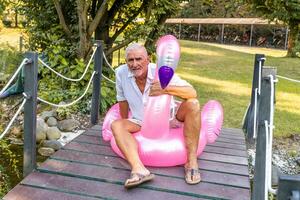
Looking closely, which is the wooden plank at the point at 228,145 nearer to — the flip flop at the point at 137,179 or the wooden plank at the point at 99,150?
the wooden plank at the point at 99,150

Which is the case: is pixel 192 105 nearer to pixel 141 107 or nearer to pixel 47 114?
pixel 141 107

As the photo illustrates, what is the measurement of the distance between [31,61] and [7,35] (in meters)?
14.2

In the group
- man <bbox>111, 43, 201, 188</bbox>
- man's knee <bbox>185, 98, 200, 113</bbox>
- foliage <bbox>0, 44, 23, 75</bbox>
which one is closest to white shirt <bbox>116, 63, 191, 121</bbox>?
A: man <bbox>111, 43, 201, 188</bbox>

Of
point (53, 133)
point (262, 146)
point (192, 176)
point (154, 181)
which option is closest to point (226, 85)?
point (53, 133)

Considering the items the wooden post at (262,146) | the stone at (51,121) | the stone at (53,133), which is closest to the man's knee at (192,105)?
the wooden post at (262,146)

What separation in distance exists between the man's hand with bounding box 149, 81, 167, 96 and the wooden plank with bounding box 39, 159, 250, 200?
65 cm

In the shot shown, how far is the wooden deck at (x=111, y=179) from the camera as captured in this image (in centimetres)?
273

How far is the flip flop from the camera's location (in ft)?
9.07

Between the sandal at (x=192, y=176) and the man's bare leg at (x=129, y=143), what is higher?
the man's bare leg at (x=129, y=143)

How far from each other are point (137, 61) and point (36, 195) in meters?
1.28

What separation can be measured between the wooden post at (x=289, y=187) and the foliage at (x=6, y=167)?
2.95 metres

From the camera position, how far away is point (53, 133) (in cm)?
557

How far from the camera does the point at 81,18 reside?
625 cm

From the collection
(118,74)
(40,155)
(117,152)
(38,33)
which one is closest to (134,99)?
(118,74)
